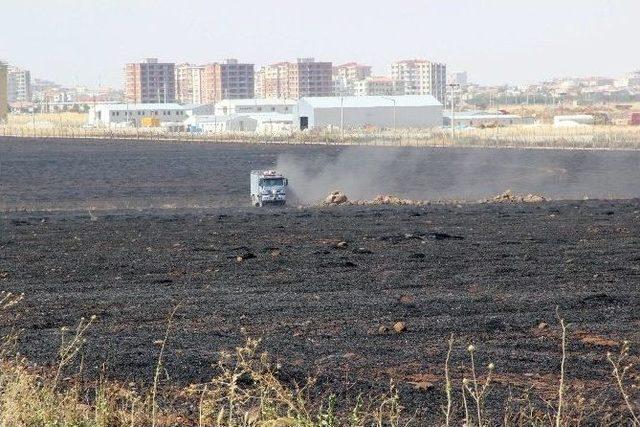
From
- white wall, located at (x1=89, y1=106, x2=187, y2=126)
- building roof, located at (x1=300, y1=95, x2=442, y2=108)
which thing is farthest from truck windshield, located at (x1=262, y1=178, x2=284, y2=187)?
white wall, located at (x1=89, y1=106, x2=187, y2=126)

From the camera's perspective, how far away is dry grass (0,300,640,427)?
766cm

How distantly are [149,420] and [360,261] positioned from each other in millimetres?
13041

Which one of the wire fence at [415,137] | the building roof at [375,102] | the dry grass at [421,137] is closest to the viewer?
the wire fence at [415,137]

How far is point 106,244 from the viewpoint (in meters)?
25.1

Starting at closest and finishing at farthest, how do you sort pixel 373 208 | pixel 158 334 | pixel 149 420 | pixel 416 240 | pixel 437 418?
1. pixel 149 420
2. pixel 437 418
3. pixel 158 334
4. pixel 416 240
5. pixel 373 208

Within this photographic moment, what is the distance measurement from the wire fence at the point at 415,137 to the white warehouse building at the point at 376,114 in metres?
10.7

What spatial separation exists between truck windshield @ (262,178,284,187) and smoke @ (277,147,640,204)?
3.96m

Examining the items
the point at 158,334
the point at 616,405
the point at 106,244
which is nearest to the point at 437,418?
the point at 616,405

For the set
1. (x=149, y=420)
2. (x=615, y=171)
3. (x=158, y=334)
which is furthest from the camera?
(x=615, y=171)

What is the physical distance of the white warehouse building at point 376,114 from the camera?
5679 inches

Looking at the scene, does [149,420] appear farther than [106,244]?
No

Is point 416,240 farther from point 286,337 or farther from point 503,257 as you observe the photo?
point 286,337

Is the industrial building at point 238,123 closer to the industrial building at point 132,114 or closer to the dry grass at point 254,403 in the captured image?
the industrial building at point 132,114

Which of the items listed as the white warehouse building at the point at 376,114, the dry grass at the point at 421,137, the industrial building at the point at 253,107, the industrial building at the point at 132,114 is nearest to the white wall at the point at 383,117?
the white warehouse building at the point at 376,114
